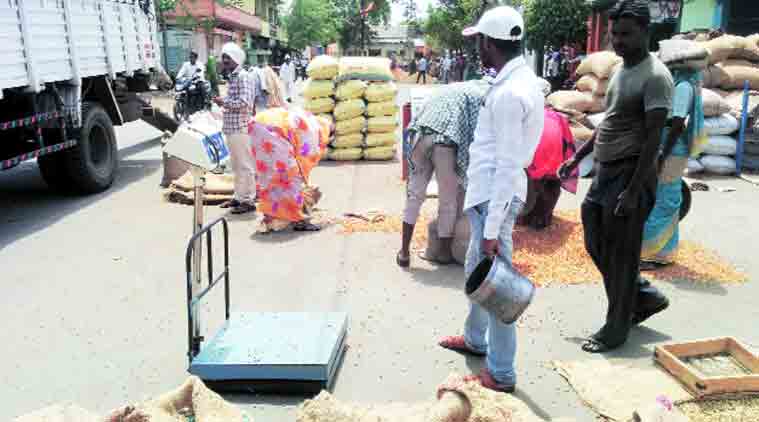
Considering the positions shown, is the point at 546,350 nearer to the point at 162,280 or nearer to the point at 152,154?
the point at 162,280

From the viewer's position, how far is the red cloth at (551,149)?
6172 millimetres

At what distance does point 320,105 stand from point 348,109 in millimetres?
469

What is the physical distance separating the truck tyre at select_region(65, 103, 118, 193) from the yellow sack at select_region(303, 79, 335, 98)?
2.99 meters

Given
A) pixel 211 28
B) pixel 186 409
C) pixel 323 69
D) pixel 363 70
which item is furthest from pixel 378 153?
pixel 211 28

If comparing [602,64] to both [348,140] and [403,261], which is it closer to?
[348,140]

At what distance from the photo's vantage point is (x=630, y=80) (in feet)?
11.9

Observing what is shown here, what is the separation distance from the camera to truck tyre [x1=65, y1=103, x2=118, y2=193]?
8.20 meters

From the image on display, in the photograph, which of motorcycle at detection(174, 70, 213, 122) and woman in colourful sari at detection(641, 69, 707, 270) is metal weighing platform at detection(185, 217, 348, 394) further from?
motorcycle at detection(174, 70, 213, 122)

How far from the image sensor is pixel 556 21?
21656 millimetres

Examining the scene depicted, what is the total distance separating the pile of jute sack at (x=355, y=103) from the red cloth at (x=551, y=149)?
181 inches

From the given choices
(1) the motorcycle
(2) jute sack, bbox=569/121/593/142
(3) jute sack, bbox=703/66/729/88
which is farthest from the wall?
(1) the motorcycle

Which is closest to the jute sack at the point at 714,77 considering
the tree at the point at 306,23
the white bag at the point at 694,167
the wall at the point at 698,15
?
the white bag at the point at 694,167

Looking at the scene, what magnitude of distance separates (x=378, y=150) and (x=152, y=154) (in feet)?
13.9

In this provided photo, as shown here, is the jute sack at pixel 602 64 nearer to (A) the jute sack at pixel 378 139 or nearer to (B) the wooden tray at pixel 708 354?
(A) the jute sack at pixel 378 139
